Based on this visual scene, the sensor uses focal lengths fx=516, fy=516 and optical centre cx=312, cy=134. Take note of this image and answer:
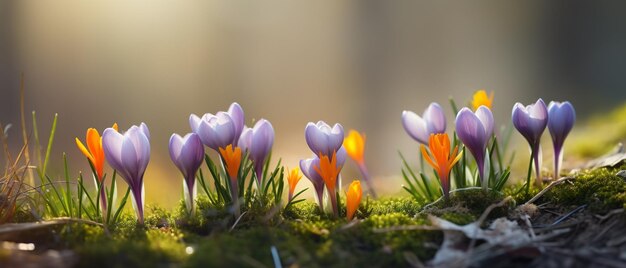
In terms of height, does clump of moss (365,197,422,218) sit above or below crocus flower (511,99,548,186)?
below

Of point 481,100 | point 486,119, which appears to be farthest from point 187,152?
point 481,100

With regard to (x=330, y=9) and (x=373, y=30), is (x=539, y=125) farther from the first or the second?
(x=330, y=9)

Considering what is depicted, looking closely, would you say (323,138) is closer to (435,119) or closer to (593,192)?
(435,119)

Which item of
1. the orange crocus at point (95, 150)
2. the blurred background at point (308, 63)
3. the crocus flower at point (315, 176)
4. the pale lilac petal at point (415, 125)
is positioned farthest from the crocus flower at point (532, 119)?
the blurred background at point (308, 63)

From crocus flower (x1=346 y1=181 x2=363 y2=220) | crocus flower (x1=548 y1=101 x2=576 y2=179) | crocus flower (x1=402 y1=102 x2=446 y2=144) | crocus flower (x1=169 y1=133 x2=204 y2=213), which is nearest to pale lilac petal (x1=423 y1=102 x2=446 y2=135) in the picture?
crocus flower (x1=402 y1=102 x2=446 y2=144)

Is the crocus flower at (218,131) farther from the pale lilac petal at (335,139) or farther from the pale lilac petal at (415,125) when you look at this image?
the pale lilac petal at (415,125)

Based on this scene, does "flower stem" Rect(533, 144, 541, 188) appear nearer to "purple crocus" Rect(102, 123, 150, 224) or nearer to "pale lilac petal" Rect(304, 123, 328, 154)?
"pale lilac petal" Rect(304, 123, 328, 154)

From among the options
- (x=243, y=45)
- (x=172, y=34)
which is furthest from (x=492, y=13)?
(x=172, y=34)
